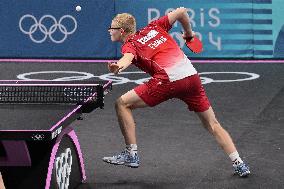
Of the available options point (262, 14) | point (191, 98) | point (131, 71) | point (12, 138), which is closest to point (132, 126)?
point (191, 98)

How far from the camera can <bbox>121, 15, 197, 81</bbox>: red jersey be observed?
8258mm

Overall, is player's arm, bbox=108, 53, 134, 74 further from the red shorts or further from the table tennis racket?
the table tennis racket

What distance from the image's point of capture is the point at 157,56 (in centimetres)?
829

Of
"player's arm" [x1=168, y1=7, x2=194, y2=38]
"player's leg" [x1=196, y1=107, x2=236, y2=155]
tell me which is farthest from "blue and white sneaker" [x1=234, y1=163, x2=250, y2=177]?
"player's arm" [x1=168, y1=7, x2=194, y2=38]

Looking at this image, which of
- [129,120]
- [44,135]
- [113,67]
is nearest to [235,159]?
[129,120]

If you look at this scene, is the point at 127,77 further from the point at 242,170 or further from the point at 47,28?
the point at 242,170

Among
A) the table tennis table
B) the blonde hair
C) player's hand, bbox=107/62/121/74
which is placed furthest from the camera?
the blonde hair

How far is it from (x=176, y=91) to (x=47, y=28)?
939 cm

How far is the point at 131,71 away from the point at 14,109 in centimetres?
827

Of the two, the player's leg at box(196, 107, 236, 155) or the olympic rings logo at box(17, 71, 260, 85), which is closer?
the player's leg at box(196, 107, 236, 155)

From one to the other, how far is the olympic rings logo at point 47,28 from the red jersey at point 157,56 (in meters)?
8.98

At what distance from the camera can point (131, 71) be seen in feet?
51.8

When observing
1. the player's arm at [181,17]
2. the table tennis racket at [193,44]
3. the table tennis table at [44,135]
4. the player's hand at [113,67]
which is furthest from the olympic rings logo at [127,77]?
the player's hand at [113,67]

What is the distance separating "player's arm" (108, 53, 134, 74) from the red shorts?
509 millimetres
